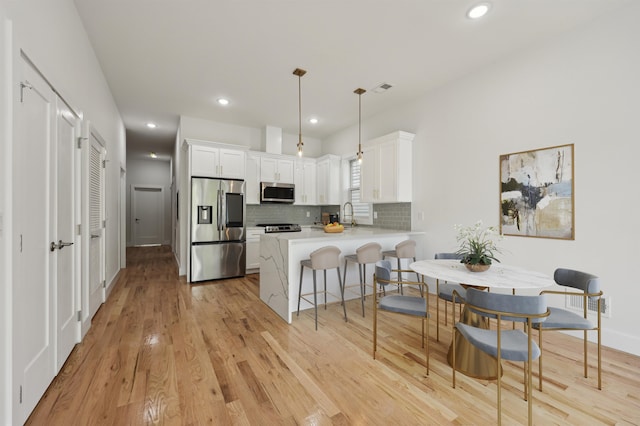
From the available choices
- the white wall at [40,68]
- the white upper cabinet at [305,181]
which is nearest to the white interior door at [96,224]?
the white wall at [40,68]

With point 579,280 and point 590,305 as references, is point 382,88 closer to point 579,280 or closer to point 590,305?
point 579,280

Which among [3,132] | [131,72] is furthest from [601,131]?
[131,72]

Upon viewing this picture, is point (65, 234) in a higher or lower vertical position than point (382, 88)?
lower

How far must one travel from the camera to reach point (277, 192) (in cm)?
567

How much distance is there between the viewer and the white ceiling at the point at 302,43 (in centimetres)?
242

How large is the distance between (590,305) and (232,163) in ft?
17.0

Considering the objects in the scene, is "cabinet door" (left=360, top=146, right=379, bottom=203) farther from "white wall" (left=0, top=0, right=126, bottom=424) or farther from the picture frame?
"white wall" (left=0, top=0, right=126, bottom=424)

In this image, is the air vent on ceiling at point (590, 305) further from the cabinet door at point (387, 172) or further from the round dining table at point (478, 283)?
the cabinet door at point (387, 172)

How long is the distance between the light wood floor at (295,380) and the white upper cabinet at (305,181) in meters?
3.32

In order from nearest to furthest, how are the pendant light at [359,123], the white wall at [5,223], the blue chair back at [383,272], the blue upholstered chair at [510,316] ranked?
the white wall at [5,223]
the blue upholstered chair at [510,316]
the blue chair back at [383,272]
the pendant light at [359,123]

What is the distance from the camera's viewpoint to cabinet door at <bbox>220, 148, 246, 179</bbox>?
4.95 metres

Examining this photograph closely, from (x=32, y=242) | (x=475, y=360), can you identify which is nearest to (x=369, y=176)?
(x=475, y=360)

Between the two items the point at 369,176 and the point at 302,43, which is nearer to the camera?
the point at 302,43

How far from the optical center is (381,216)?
16.3 ft
